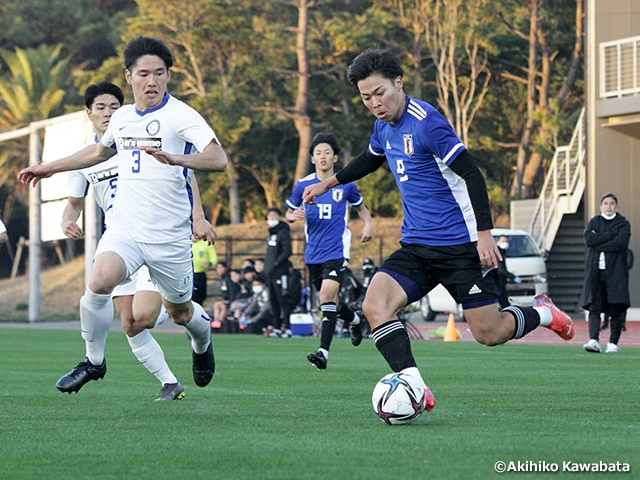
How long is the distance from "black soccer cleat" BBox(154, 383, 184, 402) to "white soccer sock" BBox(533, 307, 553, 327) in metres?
2.54

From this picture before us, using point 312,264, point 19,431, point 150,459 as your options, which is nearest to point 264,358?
point 312,264

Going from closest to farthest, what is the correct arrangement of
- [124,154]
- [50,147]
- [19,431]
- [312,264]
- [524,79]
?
[19,431]
[124,154]
[312,264]
[50,147]
[524,79]

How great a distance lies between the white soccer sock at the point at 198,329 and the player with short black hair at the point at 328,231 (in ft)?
12.0

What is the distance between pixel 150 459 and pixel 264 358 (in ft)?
28.9

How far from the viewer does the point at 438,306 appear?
2808 cm

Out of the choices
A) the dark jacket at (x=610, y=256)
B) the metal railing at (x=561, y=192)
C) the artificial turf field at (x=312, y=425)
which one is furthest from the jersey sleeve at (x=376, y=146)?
the metal railing at (x=561, y=192)

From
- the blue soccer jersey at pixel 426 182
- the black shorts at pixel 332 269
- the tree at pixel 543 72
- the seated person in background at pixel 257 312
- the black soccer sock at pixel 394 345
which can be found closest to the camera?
the black soccer sock at pixel 394 345

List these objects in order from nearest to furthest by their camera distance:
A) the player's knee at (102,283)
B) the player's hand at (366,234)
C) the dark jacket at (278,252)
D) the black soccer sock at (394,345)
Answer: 1. the black soccer sock at (394,345)
2. the player's knee at (102,283)
3. the player's hand at (366,234)
4. the dark jacket at (278,252)

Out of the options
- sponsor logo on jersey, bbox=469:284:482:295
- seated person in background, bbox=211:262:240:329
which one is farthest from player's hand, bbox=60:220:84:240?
seated person in background, bbox=211:262:240:329

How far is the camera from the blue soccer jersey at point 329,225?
13.2m

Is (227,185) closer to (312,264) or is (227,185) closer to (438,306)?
(438,306)

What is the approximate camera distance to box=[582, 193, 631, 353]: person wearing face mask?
48.2ft

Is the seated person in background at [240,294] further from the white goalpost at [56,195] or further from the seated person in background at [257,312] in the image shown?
the white goalpost at [56,195]

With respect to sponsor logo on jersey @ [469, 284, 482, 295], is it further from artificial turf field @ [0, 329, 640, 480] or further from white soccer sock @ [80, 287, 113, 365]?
white soccer sock @ [80, 287, 113, 365]
